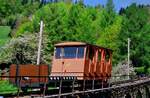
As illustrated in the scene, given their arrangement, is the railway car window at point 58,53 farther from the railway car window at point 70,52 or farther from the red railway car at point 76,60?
the railway car window at point 70,52

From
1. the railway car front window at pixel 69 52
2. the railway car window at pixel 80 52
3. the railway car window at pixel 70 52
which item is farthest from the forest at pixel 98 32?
the railway car window at pixel 80 52

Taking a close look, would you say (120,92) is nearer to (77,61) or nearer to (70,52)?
(77,61)

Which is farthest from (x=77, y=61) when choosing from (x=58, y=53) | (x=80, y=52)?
(x=58, y=53)

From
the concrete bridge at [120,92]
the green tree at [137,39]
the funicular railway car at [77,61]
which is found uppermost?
the green tree at [137,39]

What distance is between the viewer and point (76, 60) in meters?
29.5

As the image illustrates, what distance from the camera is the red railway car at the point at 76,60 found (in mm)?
29266

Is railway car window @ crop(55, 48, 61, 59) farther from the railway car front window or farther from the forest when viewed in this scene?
the forest

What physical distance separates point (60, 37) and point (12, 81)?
1701 inches

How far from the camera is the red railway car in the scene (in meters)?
29.3

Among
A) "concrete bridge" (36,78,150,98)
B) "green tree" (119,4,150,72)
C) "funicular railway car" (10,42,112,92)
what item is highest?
"green tree" (119,4,150,72)

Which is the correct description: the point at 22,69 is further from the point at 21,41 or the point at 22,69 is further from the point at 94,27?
the point at 94,27

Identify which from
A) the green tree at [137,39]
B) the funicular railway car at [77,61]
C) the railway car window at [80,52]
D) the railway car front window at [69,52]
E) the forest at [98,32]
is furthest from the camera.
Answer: the green tree at [137,39]

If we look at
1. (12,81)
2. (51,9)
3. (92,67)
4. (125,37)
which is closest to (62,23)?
(51,9)

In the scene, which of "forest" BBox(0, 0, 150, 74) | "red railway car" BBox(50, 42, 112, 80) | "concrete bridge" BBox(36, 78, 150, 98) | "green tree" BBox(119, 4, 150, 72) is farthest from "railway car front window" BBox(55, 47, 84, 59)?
"green tree" BBox(119, 4, 150, 72)
